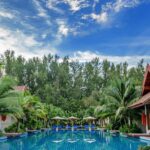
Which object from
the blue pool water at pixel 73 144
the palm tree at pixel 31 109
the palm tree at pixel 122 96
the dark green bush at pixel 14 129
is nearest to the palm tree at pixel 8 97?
the blue pool water at pixel 73 144

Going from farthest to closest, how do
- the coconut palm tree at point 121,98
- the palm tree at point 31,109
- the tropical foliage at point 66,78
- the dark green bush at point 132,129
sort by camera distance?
the tropical foliage at point 66,78 < the palm tree at point 31,109 < the coconut palm tree at point 121,98 < the dark green bush at point 132,129

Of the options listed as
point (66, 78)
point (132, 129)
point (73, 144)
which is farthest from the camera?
point (66, 78)

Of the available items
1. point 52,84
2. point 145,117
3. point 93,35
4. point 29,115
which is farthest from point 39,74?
point 145,117

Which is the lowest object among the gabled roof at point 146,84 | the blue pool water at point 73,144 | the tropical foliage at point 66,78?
the blue pool water at point 73,144

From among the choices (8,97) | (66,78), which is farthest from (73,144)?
(66,78)

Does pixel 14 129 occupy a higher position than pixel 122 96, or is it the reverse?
pixel 122 96

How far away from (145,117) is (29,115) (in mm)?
11474

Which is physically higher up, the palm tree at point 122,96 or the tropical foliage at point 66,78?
the tropical foliage at point 66,78

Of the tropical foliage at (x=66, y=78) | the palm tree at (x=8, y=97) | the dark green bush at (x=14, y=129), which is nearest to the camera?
the palm tree at (x=8, y=97)

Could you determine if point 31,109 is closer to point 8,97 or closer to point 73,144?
point 8,97

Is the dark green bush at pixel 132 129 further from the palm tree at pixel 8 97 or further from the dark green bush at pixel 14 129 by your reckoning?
the palm tree at pixel 8 97

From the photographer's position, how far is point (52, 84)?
60.1m

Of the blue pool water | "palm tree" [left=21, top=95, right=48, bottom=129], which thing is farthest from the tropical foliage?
the blue pool water

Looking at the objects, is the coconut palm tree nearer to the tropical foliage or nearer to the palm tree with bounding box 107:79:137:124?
the palm tree with bounding box 107:79:137:124
